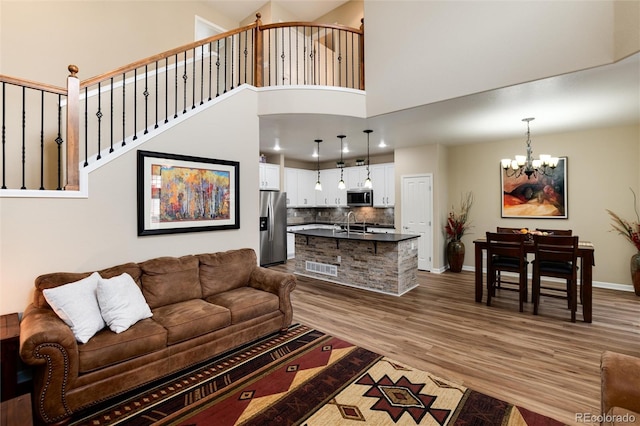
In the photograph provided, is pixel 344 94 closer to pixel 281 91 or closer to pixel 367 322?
pixel 281 91

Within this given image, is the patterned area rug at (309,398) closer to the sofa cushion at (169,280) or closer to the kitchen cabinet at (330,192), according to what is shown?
the sofa cushion at (169,280)

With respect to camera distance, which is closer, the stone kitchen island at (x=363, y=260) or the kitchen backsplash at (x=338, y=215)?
the stone kitchen island at (x=363, y=260)

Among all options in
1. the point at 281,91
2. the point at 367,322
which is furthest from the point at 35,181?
the point at 367,322

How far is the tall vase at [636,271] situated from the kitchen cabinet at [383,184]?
414 centimetres

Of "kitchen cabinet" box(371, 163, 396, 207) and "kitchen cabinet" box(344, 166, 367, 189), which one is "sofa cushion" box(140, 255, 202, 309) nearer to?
"kitchen cabinet" box(371, 163, 396, 207)

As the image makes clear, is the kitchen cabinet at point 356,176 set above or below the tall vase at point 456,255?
above

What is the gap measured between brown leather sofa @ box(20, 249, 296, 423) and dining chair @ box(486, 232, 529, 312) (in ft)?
9.57

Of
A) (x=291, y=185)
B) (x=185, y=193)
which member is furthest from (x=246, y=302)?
(x=291, y=185)

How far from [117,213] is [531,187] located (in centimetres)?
666

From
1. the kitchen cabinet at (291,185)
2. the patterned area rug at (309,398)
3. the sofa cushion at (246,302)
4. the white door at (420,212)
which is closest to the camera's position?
the patterned area rug at (309,398)

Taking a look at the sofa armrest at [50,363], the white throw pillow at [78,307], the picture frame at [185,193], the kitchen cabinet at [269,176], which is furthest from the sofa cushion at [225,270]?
the kitchen cabinet at [269,176]

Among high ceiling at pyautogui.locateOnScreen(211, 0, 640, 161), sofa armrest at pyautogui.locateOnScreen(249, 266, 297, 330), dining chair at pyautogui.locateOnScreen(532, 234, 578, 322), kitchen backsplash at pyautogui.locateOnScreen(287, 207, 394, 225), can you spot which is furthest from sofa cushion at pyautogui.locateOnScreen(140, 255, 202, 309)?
kitchen backsplash at pyautogui.locateOnScreen(287, 207, 394, 225)

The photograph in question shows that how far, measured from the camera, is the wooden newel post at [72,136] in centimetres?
272

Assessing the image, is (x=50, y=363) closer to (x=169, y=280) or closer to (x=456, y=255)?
(x=169, y=280)
